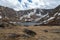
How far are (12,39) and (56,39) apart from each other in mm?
6850

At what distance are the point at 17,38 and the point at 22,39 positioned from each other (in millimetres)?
1120

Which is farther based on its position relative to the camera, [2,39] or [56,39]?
[56,39]

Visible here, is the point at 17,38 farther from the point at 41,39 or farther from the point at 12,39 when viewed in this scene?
the point at 41,39

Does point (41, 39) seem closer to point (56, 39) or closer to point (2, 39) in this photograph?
point (56, 39)

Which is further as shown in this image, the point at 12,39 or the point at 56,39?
the point at 56,39

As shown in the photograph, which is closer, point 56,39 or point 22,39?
point 22,39

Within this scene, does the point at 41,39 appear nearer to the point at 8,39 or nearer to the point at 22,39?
the point at 22,39

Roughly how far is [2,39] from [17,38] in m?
2.23

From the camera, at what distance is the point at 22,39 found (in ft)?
85.5

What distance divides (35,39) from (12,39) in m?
3.48

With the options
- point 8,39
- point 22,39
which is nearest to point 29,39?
point 22,39

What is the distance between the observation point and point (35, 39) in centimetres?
2706

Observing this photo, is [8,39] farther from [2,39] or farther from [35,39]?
[35,39]

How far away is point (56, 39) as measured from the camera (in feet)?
91.8
